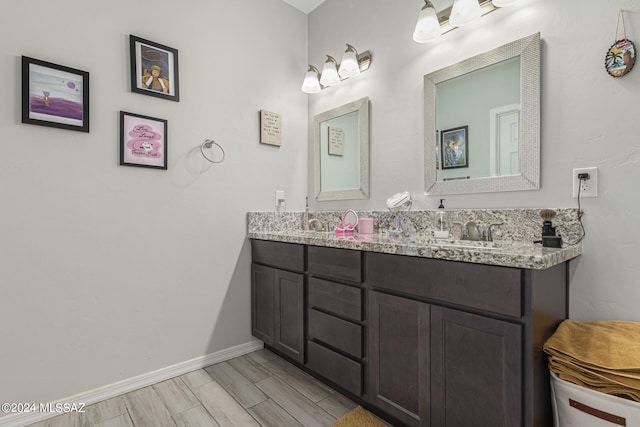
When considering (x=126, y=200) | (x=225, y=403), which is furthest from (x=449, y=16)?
(x=225, y=403)

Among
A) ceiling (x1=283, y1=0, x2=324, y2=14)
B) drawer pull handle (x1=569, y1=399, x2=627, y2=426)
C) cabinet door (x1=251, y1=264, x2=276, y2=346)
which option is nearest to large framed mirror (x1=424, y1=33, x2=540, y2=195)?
drawer pull handle (x1=569, y1=399, x2=627, y2=426)

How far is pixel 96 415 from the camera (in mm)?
1589

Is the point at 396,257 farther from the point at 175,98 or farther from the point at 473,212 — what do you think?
the point at 175,98

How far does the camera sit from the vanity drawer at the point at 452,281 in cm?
102

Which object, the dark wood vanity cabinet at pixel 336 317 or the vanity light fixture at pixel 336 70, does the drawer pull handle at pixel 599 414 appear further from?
the vanity light fixture at pixel 336 70

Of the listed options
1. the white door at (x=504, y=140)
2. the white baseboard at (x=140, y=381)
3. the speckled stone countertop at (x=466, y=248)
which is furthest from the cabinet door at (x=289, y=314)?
the white door at (x=504, y=140)

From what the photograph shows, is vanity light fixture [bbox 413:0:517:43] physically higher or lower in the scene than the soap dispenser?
higher

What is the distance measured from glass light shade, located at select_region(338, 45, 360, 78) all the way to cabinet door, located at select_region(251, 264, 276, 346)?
1.43m

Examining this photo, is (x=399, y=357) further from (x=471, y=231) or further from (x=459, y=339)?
(x=471, y=231)

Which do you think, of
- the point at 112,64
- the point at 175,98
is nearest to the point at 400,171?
the point at 175,98

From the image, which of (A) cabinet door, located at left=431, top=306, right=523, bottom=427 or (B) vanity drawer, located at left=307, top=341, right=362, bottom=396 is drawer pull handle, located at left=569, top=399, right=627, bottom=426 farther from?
(B) vanity drawer, located at left=307, top=341, right=362, bottom=396

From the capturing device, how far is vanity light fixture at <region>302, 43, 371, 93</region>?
2182 millimetres

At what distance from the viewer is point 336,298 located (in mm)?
1617

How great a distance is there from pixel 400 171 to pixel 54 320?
6.61 ft
